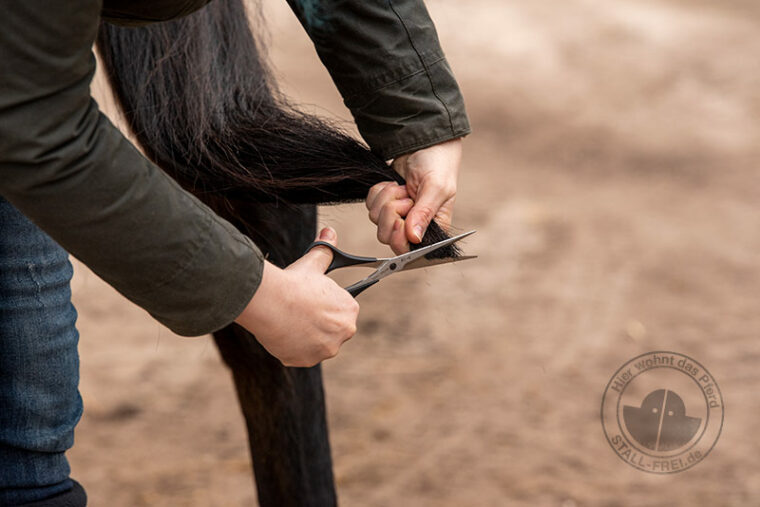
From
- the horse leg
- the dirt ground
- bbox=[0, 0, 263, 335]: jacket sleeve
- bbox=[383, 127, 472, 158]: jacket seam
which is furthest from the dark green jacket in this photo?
the dirt ground

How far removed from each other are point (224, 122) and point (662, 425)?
2.97 ft

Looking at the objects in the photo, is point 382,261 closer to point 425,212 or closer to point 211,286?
point 425,212

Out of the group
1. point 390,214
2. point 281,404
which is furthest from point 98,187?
point 281,404

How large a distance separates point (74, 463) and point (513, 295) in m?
0.93

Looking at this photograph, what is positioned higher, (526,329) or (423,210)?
(423,210)

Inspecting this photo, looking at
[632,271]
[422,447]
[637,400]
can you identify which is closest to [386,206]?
[422,447]

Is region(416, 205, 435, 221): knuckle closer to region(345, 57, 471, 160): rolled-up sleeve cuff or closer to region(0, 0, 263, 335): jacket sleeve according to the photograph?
region(345, 57, 471, 160): rolled-up sleeve cuff

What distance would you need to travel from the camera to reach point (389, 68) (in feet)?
2.33

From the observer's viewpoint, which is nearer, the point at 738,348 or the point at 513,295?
the point at 738,348

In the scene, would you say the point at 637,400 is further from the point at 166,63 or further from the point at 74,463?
the point at 166,63

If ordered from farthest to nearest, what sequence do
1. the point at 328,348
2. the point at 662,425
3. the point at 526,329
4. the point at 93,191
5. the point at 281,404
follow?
the point at 526,329 < the point at 662,425 < the point at 281,404 < the point at 328,348 < the point at 93,191

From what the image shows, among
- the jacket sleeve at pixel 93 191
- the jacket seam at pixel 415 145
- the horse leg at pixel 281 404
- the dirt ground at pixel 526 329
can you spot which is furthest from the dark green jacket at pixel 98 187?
the dirt ground at pixel 526 329

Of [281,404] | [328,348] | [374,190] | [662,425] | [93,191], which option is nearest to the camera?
[93,191]

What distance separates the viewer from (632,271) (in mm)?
1974
